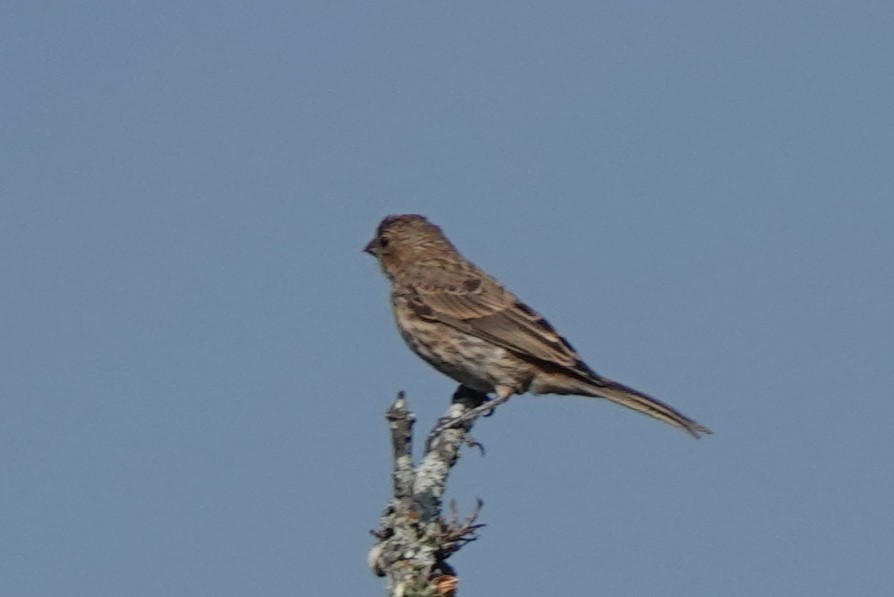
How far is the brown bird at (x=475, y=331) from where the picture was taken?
10.4 metres

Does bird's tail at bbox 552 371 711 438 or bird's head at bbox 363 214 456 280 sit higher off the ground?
bird's head at bbox 363 214 456 280

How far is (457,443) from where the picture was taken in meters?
7.14

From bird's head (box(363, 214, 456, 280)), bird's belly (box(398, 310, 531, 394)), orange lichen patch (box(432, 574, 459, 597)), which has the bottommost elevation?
orange lichen patch (box(432, 574, 459, 597))

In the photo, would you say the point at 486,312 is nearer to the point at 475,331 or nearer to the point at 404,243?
the point at 475,331

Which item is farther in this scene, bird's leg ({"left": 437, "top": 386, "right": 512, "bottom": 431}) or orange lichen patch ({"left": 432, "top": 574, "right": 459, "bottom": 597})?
bird's leg ({"left": 437, "top": 386, "right": 512, "bottom": 431})

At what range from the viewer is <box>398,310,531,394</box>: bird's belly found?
34.3ft

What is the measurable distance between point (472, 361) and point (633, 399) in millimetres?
1095

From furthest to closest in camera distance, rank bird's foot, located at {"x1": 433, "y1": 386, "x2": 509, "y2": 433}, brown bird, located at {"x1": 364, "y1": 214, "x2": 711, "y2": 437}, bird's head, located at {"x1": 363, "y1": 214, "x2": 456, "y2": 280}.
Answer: bird's head, located at {"x1": 363, "y1": 214, "x2": 456, "y2": 280}
brown bird, located at {"x1": 364, "y1": 214, "x2": 711, "y2": 437}
bird's foot, located at {"x1": 433, "y1": 386, "x2": 509, "y2": 433}

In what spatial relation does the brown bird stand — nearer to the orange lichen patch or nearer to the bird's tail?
the bird's tail

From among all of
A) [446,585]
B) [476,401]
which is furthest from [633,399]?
[446,585]

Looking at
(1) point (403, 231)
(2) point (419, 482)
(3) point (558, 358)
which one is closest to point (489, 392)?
(3) point (558, 358)

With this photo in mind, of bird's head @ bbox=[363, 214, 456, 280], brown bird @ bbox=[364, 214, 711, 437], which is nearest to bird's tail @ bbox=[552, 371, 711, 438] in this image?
brown bird @ bbox=[364, 214, 711, 437]

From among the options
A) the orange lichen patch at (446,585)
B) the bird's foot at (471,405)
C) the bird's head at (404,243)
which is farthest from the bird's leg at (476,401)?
the orange lichen patch at (446,585)

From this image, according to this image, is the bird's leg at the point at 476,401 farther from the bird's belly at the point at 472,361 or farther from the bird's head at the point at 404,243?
the bird's head at the point at 404,243
